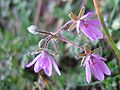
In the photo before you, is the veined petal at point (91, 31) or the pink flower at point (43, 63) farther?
the pink flower at point (43, 63)

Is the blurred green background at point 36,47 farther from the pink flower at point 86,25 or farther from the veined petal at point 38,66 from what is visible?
the pink flower at point 86,25

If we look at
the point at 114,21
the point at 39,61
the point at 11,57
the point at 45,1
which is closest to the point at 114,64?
the point at 114,21

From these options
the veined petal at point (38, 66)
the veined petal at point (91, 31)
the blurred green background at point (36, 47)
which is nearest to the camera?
the veined petal at point (91, 31)

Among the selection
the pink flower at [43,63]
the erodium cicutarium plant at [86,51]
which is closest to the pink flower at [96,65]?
the erodium cicutarium plant at [86,51]

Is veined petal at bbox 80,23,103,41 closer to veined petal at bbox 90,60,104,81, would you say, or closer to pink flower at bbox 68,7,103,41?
pink flower at bbox 68,7,103,41

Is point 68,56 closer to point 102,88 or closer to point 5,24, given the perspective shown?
point 102,88

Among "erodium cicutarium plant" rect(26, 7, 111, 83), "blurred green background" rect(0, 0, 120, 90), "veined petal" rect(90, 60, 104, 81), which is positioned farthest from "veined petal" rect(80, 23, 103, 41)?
"blurred green background" rect(0, 0, 120, 90)

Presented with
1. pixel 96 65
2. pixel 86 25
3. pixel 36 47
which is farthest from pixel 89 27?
pixel 36 47

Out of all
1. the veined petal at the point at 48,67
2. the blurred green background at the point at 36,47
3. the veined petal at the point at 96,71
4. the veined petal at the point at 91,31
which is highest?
the blurred green background at the point at 36,47
